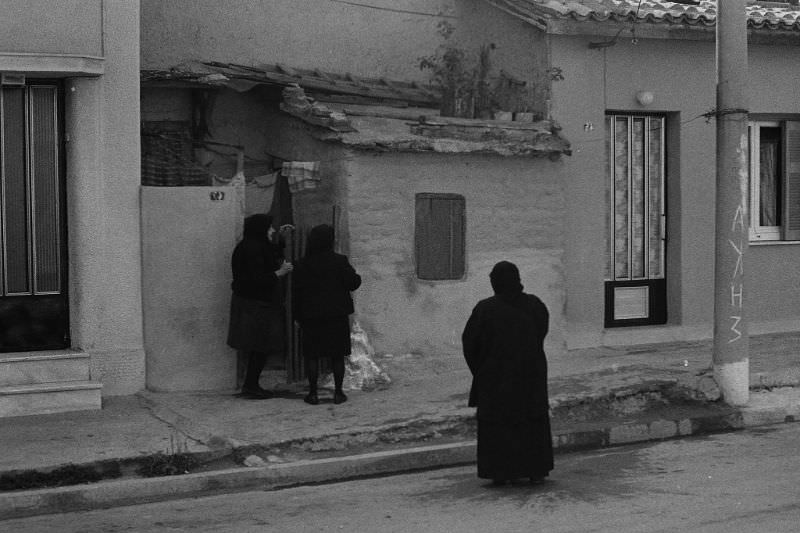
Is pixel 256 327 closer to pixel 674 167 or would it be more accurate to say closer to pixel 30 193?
pixel 30 193

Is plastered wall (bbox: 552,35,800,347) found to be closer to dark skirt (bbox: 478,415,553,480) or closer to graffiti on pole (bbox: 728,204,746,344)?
graffiti on pole (bbox: 728,204,746,344)

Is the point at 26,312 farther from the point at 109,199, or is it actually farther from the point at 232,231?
the point at 232,231

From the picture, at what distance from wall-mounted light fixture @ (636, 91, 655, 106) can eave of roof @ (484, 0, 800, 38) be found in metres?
0.65

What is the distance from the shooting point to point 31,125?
11.2m

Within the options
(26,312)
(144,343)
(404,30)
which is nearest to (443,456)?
(144,343)

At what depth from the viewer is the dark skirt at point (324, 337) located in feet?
36.7

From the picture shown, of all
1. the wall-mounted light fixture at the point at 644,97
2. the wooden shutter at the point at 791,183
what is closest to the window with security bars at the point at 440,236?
the wall-mounted light fixture at the point at 644,97

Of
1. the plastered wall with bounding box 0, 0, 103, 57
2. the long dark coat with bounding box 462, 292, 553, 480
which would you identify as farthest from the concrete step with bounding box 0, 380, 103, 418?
the long dark coat with bounding box 462, 292, 553, 480

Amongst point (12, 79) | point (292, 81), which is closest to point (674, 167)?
point (292, 81)

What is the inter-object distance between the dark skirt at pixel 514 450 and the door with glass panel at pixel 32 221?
14.6 feet

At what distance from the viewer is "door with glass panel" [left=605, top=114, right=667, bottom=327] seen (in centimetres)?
1434

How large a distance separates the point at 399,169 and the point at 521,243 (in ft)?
5.37

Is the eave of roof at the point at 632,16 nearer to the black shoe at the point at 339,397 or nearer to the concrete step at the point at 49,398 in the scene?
the black shoe at the point at 339,397

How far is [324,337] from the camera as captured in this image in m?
11.2
